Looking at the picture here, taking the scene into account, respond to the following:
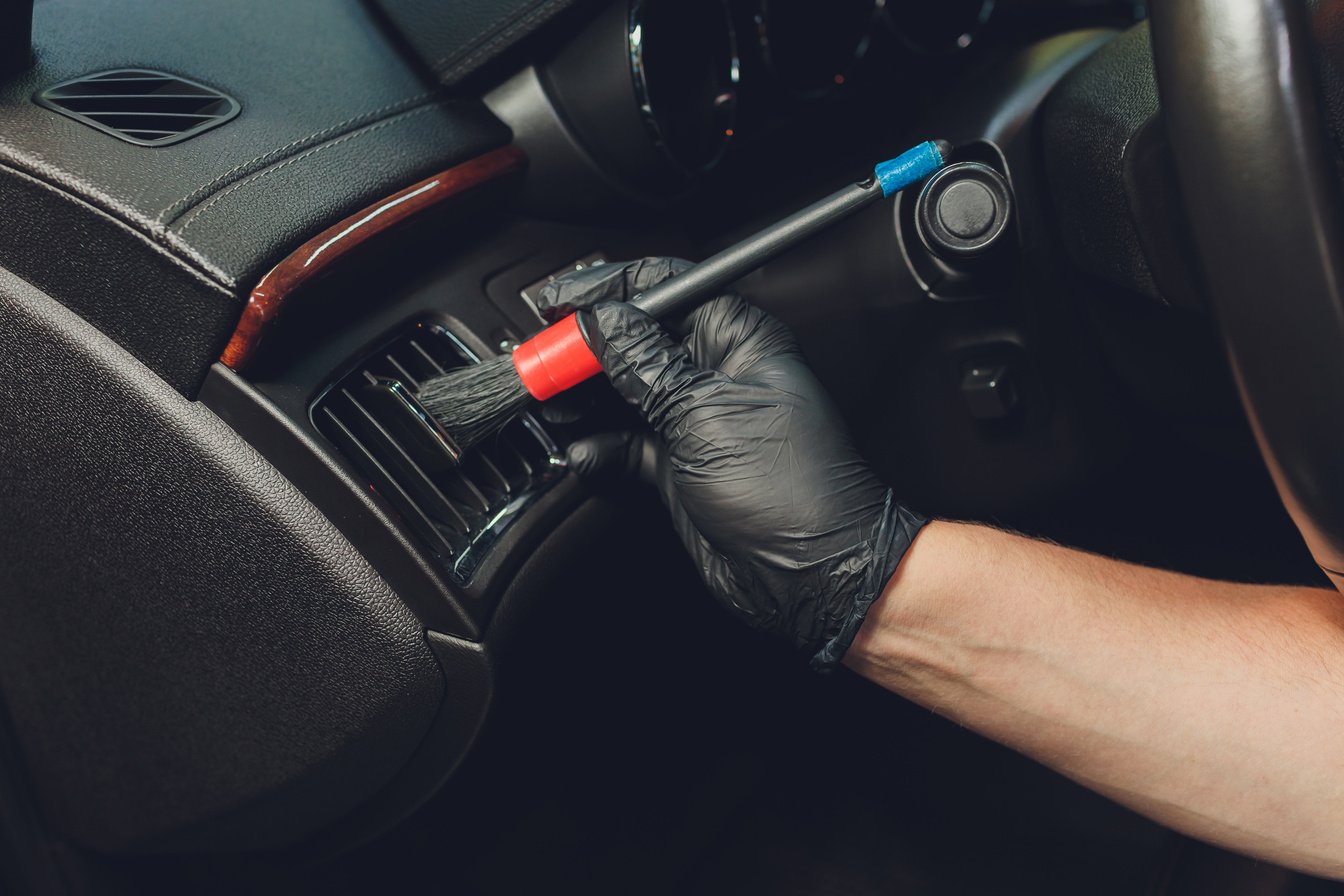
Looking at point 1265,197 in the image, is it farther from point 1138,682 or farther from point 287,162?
point 287,162

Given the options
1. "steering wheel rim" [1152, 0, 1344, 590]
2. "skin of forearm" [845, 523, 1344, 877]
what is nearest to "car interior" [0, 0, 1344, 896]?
"steering wheel rim" [1152, 0, 1344, 590]

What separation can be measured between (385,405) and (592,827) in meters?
0.63

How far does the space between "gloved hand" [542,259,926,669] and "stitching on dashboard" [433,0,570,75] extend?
227mm

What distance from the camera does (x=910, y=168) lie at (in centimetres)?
66

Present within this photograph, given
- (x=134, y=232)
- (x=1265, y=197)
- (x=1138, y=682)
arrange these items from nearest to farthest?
(x=1265, y=197) → (x=134, y=232) → (x=1138, y=682)

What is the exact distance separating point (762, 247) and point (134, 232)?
1.42 feet

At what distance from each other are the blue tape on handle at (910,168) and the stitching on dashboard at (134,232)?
47 cm

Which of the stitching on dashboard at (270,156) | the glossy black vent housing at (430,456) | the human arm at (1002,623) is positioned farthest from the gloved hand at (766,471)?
the stitching on dashboard at (270,156)

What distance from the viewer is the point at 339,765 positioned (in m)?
0.75

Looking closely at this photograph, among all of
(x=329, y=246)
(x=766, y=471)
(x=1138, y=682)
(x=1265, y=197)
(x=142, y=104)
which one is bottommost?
(x=1138, y=682)

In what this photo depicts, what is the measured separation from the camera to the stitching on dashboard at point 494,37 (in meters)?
0.75

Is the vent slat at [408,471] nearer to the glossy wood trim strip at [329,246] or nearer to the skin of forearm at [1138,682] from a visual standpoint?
the glossy wood trim strip at [329,246]

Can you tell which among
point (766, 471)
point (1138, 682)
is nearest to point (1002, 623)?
point (1138, 682)

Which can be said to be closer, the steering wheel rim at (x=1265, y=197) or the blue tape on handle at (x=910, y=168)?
the steering wheel rim at (x=1265, y=197)
